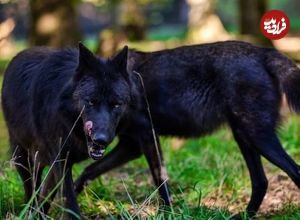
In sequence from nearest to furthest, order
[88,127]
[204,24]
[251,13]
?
[88,127]
[251,13]
[204,24]

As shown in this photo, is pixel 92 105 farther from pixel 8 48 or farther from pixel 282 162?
pixel 8 48

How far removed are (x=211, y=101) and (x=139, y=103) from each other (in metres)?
0.66

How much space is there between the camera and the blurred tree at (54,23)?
11273 mm

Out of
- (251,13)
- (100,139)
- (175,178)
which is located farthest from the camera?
(251,13)

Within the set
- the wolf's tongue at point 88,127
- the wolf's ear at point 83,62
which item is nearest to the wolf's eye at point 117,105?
the wolf's tongue at point 88,127

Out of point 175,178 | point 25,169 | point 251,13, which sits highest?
point 25,169

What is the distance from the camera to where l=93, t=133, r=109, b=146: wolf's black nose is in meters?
3.84

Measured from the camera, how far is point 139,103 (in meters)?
4.81

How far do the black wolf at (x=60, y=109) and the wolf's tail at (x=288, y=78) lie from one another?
1.32m

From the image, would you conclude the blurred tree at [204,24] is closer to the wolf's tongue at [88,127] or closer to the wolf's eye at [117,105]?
the wolf's eye at [117,105]

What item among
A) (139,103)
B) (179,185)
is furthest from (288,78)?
(179,185)

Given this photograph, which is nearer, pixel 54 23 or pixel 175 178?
pixel 175 178

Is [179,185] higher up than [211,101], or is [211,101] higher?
[211,101]

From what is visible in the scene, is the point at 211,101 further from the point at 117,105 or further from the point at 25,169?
the point at 25,169
